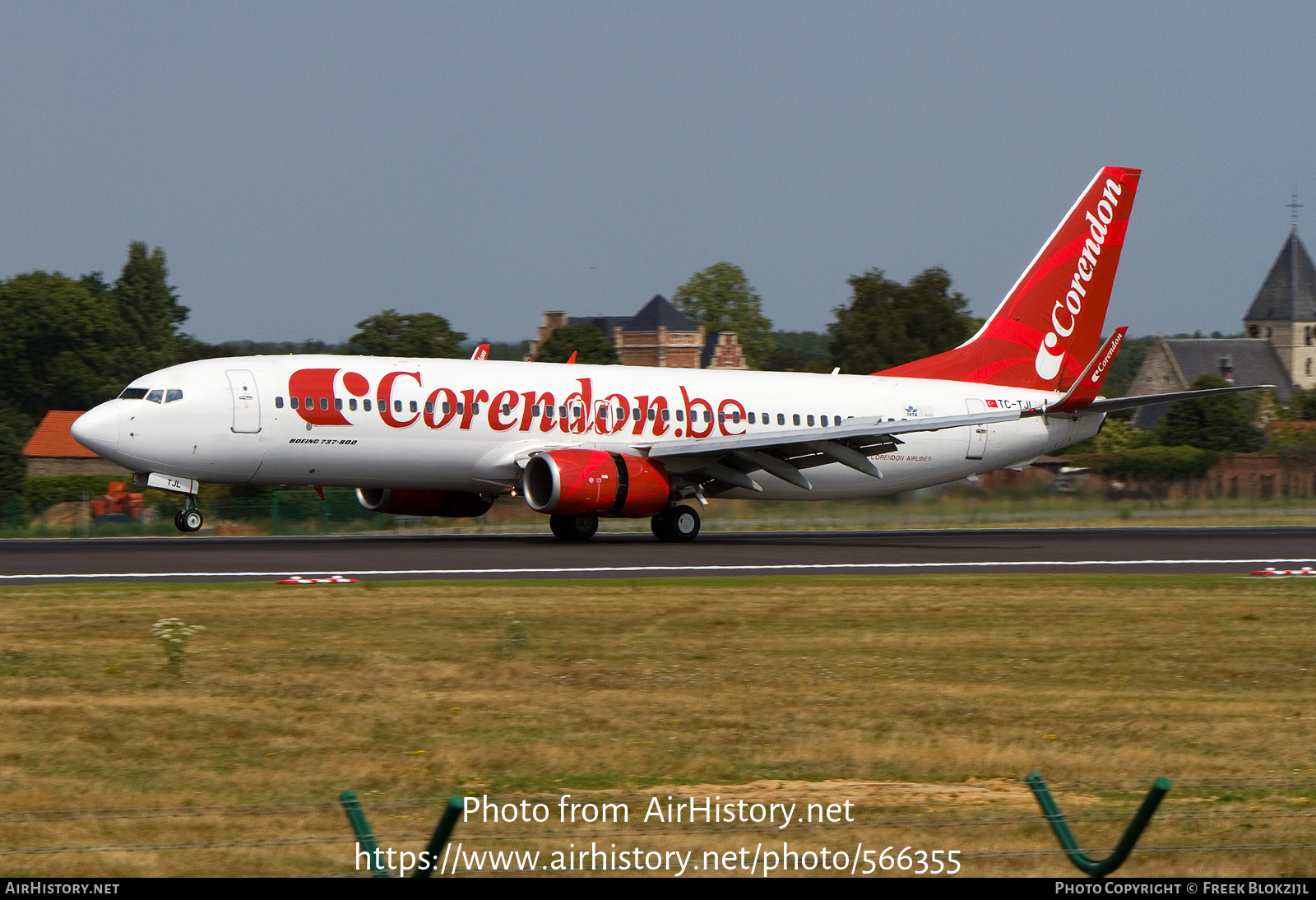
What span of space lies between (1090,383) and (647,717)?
23756mm

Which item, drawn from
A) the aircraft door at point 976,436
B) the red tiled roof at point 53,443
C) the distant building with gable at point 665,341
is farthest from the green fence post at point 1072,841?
the distant building with gable at point 665,341

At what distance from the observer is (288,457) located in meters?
28.8

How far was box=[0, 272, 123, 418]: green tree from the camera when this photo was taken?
381ft

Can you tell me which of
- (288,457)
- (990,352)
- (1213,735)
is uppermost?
(990,352)

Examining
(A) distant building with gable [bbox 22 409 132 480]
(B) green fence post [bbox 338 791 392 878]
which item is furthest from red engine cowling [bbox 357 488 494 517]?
(A) distant building with gable [bbox 22 409 132 480]

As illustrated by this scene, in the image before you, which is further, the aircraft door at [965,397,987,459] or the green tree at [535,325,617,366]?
the green tree at [535,325,617,366]

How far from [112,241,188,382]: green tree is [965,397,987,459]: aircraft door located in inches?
4354

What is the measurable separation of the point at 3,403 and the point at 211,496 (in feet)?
216

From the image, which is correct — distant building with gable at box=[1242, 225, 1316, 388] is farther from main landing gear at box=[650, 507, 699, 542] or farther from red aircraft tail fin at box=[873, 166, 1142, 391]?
main landing gear at box=[650, 507, 699, 542]

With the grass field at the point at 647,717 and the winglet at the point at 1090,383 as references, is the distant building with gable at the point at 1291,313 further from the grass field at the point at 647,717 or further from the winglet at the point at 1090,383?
the grass field at the point at 647,717

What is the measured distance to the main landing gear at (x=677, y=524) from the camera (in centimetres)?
3250

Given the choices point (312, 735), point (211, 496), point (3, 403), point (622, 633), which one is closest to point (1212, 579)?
point (622, 633)

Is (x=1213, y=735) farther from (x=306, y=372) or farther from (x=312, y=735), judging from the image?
(x=306, y=372)
